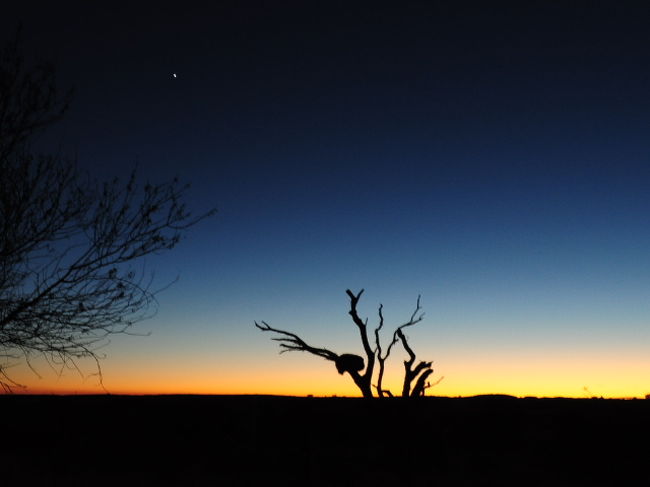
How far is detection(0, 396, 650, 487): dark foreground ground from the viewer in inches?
438

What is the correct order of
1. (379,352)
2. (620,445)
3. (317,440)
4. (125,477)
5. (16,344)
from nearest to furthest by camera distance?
(16,344) → (125,477) → (620,445) → (317,440) → (379,352)

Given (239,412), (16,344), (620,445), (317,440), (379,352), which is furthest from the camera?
(379,352)

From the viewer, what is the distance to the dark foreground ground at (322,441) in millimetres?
11117

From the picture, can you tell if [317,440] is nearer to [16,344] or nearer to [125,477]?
[125,477]

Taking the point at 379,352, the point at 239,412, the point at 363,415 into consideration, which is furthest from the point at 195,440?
the point at 379,352

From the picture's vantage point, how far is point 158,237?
7.60 meters

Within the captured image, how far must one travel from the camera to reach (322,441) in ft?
42.9

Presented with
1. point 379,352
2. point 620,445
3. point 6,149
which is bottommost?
point 620,445

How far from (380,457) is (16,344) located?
7549 millimetres

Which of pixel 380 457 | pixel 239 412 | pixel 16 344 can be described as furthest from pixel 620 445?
pixel 16 344

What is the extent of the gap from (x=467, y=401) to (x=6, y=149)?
11.1 m

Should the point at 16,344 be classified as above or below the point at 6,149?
below

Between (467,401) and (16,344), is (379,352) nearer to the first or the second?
(467,401)

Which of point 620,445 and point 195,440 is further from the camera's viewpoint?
point 195,440
